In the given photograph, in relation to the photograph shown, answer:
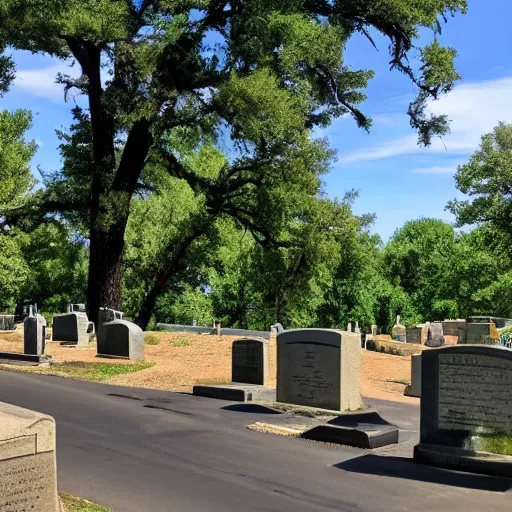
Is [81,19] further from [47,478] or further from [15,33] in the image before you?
[47,478]

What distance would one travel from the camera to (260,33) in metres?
22.2

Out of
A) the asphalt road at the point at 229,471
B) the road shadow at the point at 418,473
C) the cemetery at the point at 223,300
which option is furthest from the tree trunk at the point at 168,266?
the road shadow at the point at 418,473

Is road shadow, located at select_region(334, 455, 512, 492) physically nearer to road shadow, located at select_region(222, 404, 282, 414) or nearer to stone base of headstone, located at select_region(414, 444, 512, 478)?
stone base of headstone, located at select_region(414, 444, 512, 478)

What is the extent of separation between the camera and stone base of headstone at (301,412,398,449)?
28.5 feet

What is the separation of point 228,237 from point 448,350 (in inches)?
1462

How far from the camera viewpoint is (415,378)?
1392 cm

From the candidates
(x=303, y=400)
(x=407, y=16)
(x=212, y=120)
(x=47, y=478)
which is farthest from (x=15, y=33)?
(x=47, y=478)

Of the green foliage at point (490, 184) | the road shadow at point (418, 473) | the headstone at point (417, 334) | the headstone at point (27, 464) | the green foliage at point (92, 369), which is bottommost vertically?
the headstone at point (417, 334)

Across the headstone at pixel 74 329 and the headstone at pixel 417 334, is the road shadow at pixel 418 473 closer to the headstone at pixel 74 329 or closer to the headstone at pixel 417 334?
the headstone at pixel 74 329

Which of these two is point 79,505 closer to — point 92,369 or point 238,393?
point 238,393

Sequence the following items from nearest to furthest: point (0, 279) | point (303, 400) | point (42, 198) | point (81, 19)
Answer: point (303, 400), point (81, 19), point (42, 198), point (0, 279)

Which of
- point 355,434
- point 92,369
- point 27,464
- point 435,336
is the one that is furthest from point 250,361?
point 435,336

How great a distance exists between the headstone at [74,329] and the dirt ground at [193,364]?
496mm

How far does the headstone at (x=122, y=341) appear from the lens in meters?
18.6
